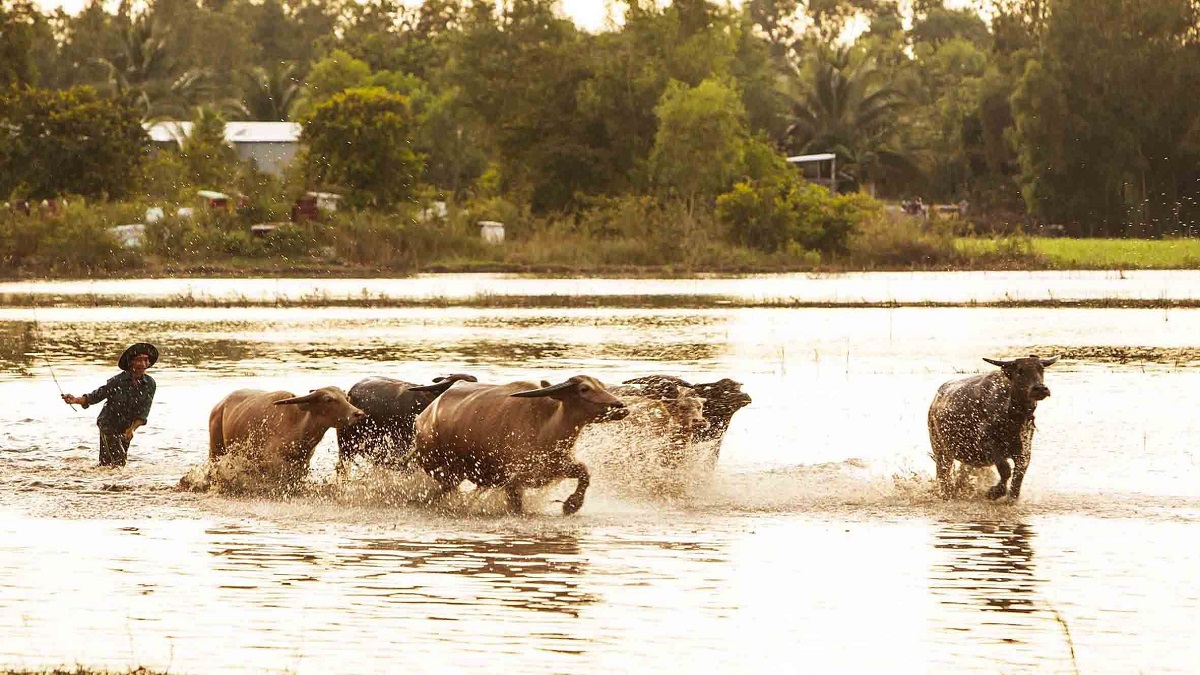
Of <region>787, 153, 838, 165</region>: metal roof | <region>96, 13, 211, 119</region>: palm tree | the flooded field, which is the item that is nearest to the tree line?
<region>787, 153, 838, 165</region>: metal roof

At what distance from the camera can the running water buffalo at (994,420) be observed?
12.9 m

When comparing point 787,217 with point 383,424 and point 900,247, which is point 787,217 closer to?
point 900,247

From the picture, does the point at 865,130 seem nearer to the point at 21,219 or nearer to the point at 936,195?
the point at 936,195

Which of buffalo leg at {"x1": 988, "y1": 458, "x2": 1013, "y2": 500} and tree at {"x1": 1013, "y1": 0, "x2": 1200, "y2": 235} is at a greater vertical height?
tree at {"x1": 1013, "y1": 0, "x2": 1200, "y2": 235}

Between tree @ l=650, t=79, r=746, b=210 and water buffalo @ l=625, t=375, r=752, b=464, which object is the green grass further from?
water buffalo @ l=625, t=375, r=752, b=464

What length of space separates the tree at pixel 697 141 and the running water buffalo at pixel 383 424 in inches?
1655

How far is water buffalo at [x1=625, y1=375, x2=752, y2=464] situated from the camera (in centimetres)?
→ 1380

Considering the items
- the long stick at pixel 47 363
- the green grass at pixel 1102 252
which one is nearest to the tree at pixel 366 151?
the green grass at pixel 1102 252

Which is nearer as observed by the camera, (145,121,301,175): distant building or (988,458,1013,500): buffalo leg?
(988,458,1013,500): buffalo leg

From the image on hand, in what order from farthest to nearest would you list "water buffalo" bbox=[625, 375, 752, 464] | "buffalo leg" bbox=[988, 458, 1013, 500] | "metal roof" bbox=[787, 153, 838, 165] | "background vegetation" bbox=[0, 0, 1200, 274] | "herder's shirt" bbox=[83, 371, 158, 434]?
"metal roof" bbox=[787, 153, 838, 165]
"background vegetation" bbox=[0, 0, 1200, 274]
"herder's shirt" bbox=[83, 371, 158, 434]
"water buffalo" bbox=[625, 375, 752, 464]
"buffalo leg" bbox=[988, 458, 1013, 500]

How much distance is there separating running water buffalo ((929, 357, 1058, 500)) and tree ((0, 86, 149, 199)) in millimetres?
45803

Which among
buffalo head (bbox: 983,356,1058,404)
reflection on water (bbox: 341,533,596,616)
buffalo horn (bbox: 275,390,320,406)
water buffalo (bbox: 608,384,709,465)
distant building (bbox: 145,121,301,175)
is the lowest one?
reflection on water (bbox: 341,533,596,616)

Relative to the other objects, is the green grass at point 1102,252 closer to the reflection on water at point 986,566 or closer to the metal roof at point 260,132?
the metal roof at point 260,132

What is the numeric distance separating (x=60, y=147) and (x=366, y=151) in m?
8.86
